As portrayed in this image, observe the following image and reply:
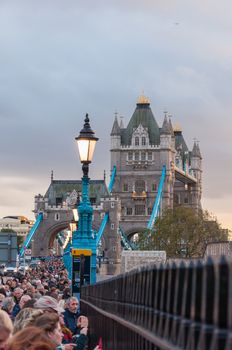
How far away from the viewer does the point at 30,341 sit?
448 cm

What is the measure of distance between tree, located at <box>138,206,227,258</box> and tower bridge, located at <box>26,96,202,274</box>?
49553 millimetres

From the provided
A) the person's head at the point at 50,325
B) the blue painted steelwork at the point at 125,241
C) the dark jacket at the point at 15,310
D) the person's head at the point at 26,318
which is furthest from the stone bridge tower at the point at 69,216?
the person's head at the point at 50,325

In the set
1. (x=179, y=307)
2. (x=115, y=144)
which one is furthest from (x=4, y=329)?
(x=115, y=144)

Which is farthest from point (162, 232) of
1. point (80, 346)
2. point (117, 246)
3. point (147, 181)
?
point (80, 346)

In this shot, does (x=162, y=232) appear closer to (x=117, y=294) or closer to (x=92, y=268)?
(x=92, y=268)

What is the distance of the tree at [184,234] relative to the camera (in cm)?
9650

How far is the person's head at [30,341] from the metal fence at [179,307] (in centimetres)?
44

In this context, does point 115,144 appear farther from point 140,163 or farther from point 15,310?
point 15,310

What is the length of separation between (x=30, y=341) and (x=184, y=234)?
308 feet

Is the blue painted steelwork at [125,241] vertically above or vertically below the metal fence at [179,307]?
above

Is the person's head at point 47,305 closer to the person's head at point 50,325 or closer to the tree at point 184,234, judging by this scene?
the person's head at point 50,325

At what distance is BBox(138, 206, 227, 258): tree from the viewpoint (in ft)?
317

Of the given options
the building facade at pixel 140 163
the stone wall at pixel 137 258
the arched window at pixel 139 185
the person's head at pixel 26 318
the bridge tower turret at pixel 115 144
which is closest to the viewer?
the person's head at pixel 26 318

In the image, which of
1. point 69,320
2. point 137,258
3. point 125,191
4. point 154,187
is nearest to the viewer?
point 69,320
